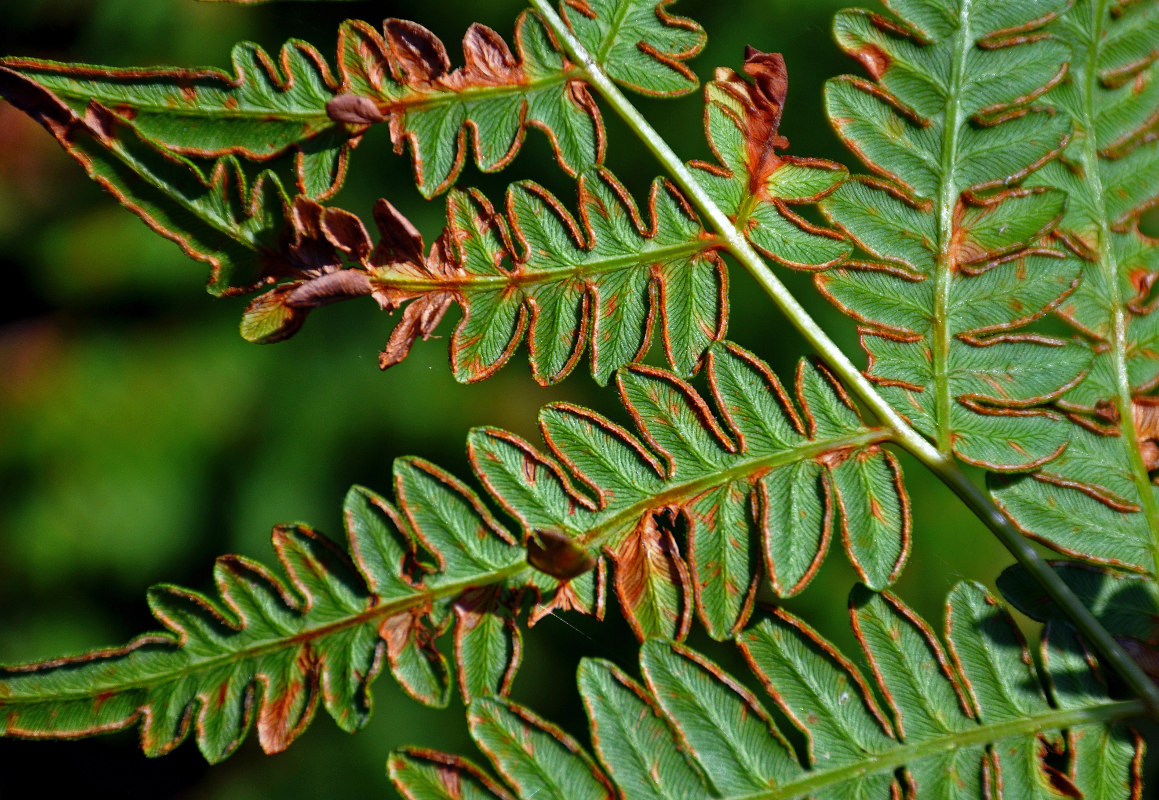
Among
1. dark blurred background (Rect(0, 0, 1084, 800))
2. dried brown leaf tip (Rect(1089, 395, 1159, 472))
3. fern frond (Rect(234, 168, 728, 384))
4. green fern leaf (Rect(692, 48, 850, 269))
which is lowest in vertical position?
dark blurred background (Rect(0, 0, 1084, 800))

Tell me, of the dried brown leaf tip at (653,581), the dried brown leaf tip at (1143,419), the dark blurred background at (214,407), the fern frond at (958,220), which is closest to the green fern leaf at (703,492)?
the dried brown leaf tip at (653,581)

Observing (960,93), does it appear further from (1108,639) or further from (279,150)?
(279,150)

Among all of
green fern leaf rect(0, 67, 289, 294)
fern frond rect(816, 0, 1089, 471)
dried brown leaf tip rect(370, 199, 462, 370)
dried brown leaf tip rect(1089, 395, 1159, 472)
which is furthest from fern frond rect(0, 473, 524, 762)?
dried brown leaf tip rect(1089, 395, 1159, 472)

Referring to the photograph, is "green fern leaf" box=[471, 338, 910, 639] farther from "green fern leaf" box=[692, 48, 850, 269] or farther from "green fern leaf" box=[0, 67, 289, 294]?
"green fern leaf" box=[0, 67, 289, 294]

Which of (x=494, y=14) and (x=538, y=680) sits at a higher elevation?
(x=494, y=14)

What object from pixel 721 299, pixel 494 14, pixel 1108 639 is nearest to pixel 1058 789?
pixel 1108 639

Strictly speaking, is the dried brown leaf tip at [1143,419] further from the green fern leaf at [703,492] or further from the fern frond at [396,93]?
the fern frond at [396,93]
